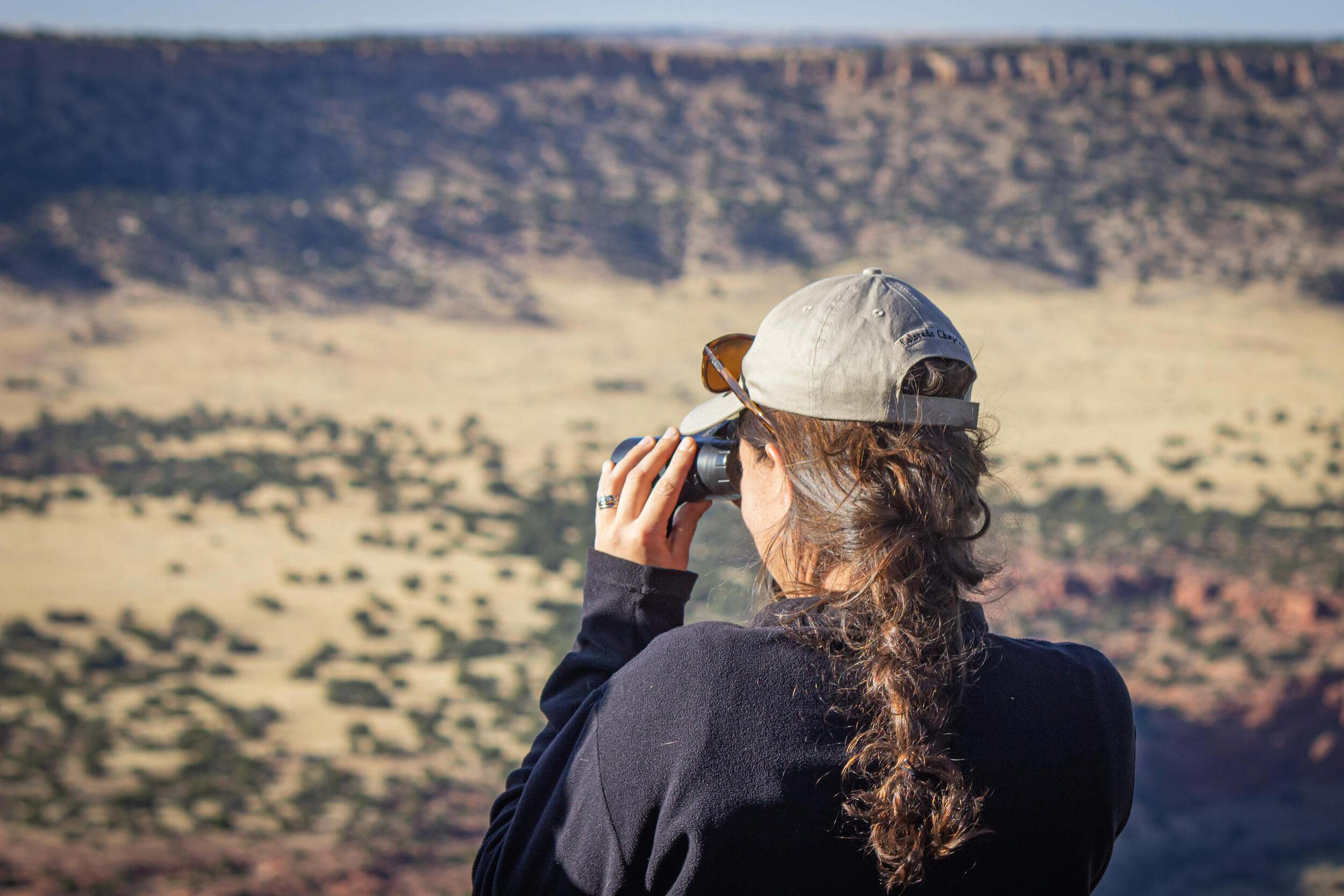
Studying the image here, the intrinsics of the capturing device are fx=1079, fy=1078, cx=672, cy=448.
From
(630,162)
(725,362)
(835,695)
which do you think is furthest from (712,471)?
(630,162)

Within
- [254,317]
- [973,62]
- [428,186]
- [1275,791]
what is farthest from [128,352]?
[973,62]

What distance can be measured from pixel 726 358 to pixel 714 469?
0.22 meters

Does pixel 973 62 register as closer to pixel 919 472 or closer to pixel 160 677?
pixel 160 677

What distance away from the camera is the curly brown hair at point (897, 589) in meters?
1.33

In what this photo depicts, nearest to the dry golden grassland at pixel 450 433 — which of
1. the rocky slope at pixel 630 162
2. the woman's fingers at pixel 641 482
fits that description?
the woman's fingers at pixel 641 482

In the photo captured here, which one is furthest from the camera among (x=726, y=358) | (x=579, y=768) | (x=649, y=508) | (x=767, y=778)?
(x=726, y=358)

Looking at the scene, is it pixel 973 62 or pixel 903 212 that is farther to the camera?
pixel 973 62

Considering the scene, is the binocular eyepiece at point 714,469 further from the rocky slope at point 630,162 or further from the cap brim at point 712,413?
the rocky slope at point 630,162

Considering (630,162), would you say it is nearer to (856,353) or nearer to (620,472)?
(620,472)

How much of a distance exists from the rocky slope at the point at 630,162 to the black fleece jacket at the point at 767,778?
91.8ft

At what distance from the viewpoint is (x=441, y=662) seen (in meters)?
10.6

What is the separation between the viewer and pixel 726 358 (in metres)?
1.79

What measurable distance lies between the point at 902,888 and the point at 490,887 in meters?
0.56

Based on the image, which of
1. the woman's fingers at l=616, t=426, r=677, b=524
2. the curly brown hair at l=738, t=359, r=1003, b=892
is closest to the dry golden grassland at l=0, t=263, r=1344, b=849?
the curly brown hair at l=738, t=359, r=1003, b=892
